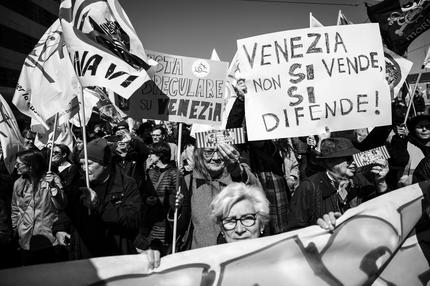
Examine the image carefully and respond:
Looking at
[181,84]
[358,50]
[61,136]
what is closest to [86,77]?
[181,84]

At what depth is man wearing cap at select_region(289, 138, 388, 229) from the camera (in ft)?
9.85

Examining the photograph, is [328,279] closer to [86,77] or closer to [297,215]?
[297,215]

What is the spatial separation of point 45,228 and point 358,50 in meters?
3.25

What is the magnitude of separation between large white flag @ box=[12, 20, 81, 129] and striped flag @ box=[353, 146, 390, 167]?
2858 millimetres

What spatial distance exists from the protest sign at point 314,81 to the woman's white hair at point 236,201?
712mm

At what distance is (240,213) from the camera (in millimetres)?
2514

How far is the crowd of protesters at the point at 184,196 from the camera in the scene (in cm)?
295

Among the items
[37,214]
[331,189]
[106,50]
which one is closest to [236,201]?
[331,189]

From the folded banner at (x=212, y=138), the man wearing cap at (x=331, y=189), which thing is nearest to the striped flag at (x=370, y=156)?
the man wearing cap at (x=331, y=189)

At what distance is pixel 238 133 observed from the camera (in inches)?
167

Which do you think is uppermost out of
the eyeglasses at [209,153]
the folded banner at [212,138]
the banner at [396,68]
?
the banner at [396,68]

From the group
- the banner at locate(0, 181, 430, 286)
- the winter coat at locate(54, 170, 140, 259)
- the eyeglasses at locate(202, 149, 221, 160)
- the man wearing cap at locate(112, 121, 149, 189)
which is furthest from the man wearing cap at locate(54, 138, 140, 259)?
the man wearing cap at locate(112, 121, 149, 189)

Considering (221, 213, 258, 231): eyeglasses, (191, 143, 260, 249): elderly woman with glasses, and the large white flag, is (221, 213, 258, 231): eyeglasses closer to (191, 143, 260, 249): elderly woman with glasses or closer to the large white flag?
(191, 143, 260, 249): elderly woman with glasses

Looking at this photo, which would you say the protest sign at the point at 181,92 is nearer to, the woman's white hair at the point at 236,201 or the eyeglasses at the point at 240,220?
the woman's white hair at the point at 236,201
